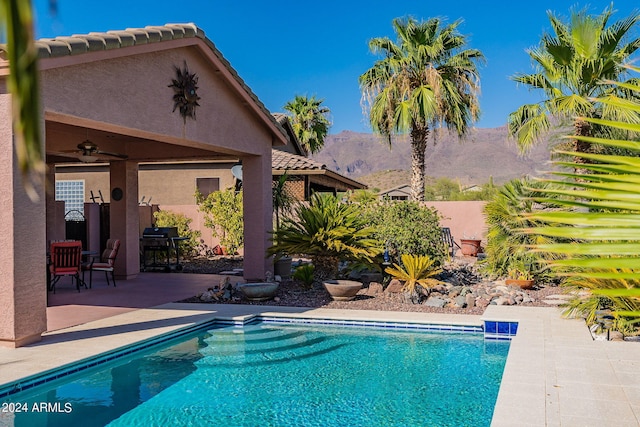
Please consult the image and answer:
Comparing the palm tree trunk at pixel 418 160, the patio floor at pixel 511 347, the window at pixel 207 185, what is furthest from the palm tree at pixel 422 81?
the patio floor at pixel 511 347

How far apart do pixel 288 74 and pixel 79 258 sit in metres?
31.5

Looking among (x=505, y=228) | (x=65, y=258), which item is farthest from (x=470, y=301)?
(x=65, y=258)

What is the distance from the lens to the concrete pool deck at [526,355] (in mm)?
5641

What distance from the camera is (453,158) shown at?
130 metres

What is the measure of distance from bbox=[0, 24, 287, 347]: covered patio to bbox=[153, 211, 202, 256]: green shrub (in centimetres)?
439

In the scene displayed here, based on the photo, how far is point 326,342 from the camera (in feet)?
32.8

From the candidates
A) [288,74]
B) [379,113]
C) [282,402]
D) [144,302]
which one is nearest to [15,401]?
[282,402]

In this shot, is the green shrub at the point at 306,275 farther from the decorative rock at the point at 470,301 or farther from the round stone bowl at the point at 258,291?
the decorative rock at the point at 470,301

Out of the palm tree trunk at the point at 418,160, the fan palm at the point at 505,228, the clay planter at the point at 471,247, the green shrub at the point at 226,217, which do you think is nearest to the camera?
the fan palm at the point at 505,228

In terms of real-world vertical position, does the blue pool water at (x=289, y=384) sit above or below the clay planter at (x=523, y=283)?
below

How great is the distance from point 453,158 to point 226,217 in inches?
4465

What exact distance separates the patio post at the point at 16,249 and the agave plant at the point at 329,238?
253 inches

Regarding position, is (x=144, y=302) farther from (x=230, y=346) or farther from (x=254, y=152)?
(x=254, y=152)

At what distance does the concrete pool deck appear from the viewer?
18.5ft
